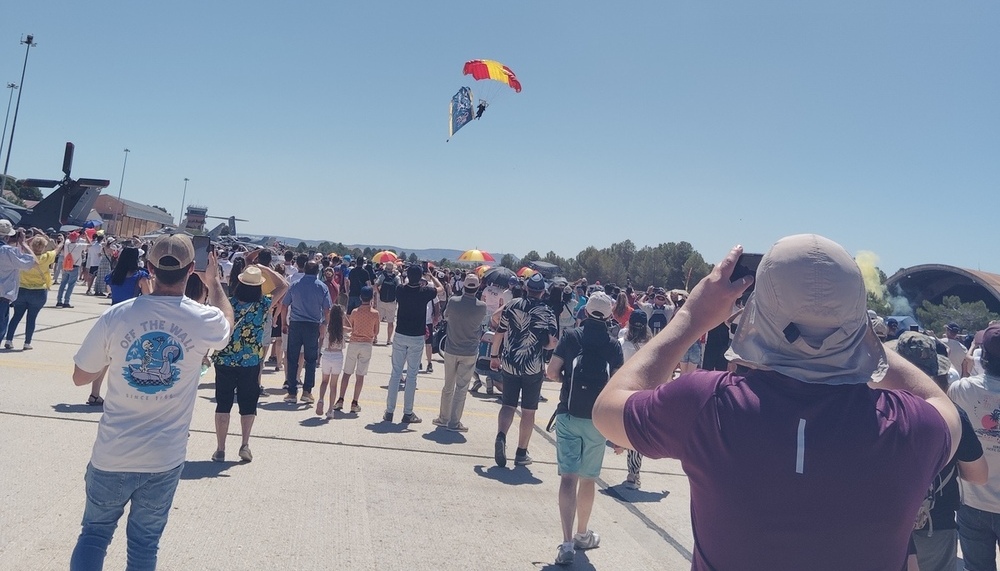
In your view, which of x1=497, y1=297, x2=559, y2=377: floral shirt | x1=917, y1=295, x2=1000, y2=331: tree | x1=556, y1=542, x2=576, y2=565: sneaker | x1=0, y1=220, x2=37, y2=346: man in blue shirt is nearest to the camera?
x1=556, y1=542, x2=576, y2=565: sneaker

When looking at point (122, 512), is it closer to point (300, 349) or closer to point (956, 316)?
point (300, 349)

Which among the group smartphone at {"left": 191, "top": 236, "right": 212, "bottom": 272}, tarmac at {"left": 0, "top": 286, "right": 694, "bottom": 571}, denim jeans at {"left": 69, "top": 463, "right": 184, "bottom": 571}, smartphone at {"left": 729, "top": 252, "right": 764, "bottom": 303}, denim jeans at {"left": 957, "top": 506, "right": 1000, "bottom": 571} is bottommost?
tarmac at {"left": 0, "top": 286, "right": 694, "bottom": 571}

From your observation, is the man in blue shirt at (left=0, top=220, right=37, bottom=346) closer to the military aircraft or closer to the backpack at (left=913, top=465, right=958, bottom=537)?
the backpack at (left=913, top=465, right=958, bottom=537)

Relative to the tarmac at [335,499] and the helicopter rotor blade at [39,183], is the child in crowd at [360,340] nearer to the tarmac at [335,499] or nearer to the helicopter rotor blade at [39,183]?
the tarmac at [335,499]

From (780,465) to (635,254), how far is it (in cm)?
6291

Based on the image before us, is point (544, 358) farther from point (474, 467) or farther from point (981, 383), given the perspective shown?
point (981, 383)

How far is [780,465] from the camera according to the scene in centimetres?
156

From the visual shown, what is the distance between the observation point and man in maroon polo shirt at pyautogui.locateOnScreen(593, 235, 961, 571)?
1.55 meters

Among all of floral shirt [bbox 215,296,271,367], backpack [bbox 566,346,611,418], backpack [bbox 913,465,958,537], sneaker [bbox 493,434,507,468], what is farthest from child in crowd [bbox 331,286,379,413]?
backpack [bbox 913,465,958,537]

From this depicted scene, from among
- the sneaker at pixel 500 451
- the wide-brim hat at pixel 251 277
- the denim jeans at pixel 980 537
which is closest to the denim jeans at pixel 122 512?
the wide-brim hat at pixel 251 277

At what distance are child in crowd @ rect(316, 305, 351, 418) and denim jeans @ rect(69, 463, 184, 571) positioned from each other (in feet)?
16.9

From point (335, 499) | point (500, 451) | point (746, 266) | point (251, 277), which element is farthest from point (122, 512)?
point (500, 451)

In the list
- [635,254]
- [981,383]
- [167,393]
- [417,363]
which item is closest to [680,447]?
→ [167,393]

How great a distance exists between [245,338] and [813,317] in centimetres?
572
